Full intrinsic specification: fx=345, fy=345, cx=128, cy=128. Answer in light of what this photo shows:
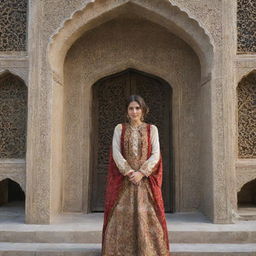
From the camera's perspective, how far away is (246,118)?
15.5ft

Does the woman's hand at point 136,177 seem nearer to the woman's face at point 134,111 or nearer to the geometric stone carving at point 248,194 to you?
the woman's face at point 134,111

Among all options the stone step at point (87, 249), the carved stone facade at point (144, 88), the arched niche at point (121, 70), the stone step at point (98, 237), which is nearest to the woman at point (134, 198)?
the stone step at point (87, 249)

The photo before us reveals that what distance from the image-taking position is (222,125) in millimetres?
4363

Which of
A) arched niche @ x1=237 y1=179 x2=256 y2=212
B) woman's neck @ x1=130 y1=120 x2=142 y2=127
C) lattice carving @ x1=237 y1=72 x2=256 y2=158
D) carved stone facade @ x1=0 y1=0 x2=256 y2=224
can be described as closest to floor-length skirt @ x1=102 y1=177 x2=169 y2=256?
woman's neck @ x1=130 y1=120 x2=142 y2=127

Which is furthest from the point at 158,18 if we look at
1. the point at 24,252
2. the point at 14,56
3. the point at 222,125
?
the point at 24,252

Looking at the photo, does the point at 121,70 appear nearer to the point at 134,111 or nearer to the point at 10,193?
the point at 134,111

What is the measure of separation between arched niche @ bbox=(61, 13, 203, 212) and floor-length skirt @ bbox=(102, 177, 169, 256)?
1.92 metres

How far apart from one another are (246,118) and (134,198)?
2.33 meters

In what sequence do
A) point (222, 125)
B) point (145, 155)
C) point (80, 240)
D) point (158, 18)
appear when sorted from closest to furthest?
1. point (145, 155)
2. point (80, 240)
3. point (222, 125)
4. point (158, 18)

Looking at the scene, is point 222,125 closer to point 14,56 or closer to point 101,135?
point 101,135

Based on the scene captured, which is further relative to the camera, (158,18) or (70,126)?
(70,126)

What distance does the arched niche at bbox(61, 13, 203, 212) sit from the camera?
16.6 ft

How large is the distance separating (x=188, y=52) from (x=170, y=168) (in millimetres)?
1782

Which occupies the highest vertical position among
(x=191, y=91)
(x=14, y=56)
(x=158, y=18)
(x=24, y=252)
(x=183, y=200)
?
(x=158, y=18)
